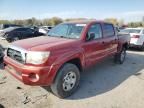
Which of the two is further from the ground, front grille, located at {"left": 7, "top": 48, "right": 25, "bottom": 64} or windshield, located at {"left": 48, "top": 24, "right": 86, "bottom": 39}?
windshield, located at {"left": 48, "top": 24, "right": 86, "bottom": 39}

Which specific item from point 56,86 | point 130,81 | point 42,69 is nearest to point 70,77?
point 56,86

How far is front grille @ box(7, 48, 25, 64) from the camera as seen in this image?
3.94m

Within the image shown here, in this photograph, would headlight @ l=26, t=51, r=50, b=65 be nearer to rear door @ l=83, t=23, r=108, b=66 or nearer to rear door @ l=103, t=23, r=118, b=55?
rear door @ l=83, t=23, r=108, b=66

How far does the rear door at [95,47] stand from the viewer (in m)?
4.81

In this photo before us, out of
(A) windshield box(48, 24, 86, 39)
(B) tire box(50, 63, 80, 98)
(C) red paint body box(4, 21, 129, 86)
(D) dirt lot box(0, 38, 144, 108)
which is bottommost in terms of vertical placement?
(D) dirt lot box(0, 38, 144, 108)

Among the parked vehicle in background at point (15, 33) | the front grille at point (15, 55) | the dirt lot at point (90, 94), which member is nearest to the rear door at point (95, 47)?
the dirt lot at point (90, 94)

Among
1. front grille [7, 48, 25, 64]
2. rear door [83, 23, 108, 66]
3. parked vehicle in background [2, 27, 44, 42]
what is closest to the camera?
front grille [7, 48, 25, 64]

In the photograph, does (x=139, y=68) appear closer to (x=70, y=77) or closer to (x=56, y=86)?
(x=70, y=77)

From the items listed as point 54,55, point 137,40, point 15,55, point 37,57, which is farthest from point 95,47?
point 137,40

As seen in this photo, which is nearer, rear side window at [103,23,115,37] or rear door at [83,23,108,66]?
rear door at [83,23,108,66]

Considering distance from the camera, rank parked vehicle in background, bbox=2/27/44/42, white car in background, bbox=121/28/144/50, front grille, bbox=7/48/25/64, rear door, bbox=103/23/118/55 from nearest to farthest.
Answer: front grille, bbox=7/48/25/64 < rear door, bbox=103/23/118/55 < white car in background, bbox=121/28/144/50 < parked vehicle in background, bbox=2/27/44/42

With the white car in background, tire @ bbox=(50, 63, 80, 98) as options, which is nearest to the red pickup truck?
tire @ bbox=(50, 63, 80, 98)

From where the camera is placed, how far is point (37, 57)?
12.0 ft

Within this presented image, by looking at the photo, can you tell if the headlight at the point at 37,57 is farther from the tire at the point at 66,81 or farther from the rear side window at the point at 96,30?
the rear side window at the point at 96,30
